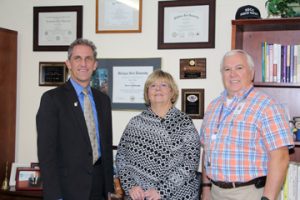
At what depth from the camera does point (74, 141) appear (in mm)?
2123

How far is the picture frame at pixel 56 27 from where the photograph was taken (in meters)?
3.13

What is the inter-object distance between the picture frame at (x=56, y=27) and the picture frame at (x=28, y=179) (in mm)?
Answer: 1011

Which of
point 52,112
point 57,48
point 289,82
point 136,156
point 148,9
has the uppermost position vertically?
point 148,9

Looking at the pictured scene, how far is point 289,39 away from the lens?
267 cm

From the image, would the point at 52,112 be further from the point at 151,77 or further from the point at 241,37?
the point at 241,37

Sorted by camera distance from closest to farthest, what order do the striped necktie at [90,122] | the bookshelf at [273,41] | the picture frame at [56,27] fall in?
the striped necktie at [90,122] < the bookshelf at [273,41] < the picture frame at [56,27]

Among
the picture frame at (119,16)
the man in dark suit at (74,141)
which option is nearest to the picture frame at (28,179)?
the man in dark suit at (74,141)

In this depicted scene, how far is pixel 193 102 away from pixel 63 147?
3.79ft

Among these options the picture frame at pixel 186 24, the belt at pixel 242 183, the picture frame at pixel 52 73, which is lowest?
the belt at pixel 242 183

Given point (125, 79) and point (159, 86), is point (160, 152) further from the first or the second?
point (125, 79)

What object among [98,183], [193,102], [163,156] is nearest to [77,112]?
[98,183]

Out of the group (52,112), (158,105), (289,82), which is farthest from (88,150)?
(289,82)

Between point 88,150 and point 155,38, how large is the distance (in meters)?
1.20

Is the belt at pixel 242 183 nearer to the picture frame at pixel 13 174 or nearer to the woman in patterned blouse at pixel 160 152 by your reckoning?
the woman in patterned blouse at pixel 160 152
